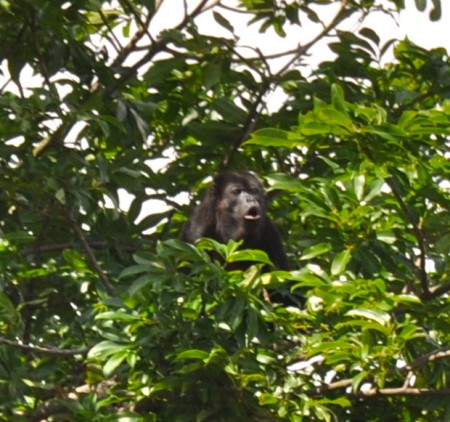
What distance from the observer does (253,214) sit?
8.67m

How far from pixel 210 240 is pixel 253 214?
3006 mm

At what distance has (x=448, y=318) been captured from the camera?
5934 mm

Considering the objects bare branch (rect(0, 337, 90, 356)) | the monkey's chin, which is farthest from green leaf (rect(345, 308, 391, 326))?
the monkey's chin

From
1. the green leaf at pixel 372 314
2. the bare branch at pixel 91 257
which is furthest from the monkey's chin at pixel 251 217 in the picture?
the green leaf at pixel 372 314

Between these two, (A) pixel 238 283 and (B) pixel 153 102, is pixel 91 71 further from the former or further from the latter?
(A) pixel 238 283

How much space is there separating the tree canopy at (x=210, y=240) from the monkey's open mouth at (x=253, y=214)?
14cm

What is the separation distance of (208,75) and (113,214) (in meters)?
0.90

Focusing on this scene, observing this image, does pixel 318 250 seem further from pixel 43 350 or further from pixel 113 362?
pixel 43 350

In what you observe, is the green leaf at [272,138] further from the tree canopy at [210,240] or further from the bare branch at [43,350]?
the bare branch at [43,350]

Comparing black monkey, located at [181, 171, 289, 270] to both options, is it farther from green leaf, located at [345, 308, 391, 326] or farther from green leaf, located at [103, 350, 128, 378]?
green leaf, located at [345, 308, 391, 326]

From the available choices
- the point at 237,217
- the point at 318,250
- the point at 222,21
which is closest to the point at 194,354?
the point at 318,250

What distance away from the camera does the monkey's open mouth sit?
8.40m

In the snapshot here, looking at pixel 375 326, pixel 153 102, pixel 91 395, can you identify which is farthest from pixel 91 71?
pixel 375 326

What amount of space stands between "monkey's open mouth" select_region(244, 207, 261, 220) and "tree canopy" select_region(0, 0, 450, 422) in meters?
0.14
